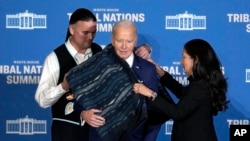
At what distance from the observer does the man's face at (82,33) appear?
2215 millimetres

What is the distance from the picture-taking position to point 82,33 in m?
→ 2.22

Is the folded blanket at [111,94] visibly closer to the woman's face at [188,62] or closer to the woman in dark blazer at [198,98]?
the woman in dark blazer at [198,98]

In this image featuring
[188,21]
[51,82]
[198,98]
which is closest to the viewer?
[198,98]

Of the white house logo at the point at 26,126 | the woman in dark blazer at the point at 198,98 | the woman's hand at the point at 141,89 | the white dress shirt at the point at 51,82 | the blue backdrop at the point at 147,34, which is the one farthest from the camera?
the white house logo at the point at 26,126

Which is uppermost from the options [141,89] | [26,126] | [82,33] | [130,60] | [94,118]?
[82,33]

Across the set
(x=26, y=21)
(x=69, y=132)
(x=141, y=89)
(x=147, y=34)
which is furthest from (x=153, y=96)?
(x=26, y=21)

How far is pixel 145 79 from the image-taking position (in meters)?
1.96

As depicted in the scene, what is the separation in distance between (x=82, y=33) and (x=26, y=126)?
4.12ft

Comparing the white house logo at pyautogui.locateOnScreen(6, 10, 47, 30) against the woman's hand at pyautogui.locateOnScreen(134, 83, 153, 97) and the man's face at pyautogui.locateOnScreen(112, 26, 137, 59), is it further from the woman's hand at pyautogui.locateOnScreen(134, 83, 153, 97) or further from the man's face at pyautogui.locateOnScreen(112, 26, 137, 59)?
the woman's hand at pyautogui.locateOnScreen(134, 83, 153, 97)

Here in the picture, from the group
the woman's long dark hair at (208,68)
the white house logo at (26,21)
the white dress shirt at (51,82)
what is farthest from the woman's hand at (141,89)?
the white house logo at (26,21)

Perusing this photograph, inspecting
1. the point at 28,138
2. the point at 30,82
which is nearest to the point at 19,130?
the point at 28,138

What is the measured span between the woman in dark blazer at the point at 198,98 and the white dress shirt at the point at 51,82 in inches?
17.4

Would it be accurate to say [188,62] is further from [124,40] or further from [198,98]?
[124,40]

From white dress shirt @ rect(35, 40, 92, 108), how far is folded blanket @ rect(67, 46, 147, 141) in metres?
0.14
